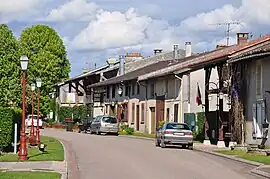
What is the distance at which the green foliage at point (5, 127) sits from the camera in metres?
26.8

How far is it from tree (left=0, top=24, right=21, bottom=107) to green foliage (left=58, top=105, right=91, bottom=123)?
25.0 m

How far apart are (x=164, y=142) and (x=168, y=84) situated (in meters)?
19.1

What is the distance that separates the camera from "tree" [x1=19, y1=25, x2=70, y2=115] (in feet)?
242

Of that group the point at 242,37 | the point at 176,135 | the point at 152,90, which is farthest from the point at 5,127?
the point at 152,90

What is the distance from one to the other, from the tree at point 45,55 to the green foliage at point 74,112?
4.58 m

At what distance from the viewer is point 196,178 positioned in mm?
18016

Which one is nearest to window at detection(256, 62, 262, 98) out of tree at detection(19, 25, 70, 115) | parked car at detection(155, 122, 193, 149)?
parked car at detection(155, 122, 193, 149)

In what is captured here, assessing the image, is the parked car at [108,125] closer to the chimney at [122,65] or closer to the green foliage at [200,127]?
the green foliage at [200,127]

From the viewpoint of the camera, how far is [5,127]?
2692 centimetres

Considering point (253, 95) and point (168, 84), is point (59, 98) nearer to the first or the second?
point (168, 84)

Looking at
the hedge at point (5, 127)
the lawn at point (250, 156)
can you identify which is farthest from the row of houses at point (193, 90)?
the hedge at point (5, 127)

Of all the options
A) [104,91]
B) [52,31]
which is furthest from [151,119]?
[52,31]

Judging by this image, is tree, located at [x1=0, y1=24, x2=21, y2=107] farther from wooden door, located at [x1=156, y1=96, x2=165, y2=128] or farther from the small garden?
the small garden

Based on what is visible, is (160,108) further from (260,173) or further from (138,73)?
(260,173)
